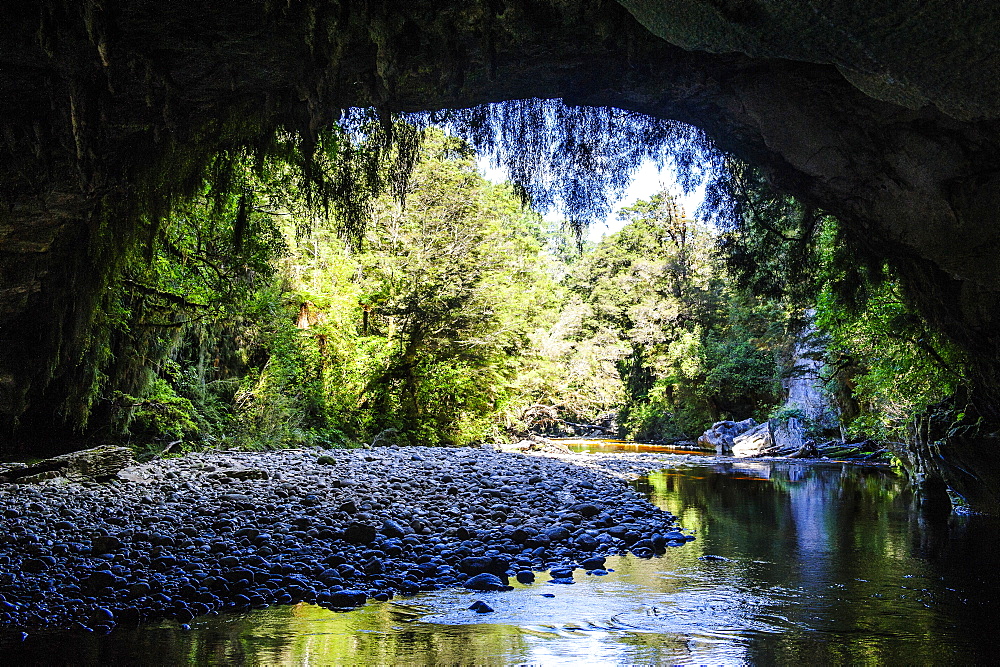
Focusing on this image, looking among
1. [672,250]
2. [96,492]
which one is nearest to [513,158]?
[96,492]

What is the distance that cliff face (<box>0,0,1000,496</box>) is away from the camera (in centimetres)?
354

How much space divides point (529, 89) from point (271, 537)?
4117 mm

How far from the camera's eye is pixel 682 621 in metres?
4.15

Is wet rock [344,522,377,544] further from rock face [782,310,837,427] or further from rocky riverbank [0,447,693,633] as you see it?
rock face [782,310,837,427]

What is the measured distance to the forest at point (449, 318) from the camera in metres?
7.53

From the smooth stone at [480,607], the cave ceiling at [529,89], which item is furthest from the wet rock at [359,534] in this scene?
the cave ceiling at [529,89]

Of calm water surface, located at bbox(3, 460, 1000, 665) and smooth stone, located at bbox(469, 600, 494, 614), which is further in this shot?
smooth stone, located at bbox(469, 600, 494, 614)

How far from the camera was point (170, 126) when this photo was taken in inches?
182

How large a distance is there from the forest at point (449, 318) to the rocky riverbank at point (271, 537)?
2.31 m

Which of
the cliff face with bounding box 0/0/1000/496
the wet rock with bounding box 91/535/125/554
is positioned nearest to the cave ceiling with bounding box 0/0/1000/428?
the cliff face with bounding box 0/0/1000/496

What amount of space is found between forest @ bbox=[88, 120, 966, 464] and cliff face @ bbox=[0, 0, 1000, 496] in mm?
964

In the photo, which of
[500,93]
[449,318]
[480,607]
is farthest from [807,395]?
[480,607]

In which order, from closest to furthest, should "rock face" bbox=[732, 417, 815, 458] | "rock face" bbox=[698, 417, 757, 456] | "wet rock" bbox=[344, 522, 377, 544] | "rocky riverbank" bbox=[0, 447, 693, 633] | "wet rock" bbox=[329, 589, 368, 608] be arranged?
1. "rocky riverbank" bbox=[0, 447, 693, 633]
2. "wet rock" bbox=[329, 589, 368, 608]
3. "wet rock" bbox=[344, 522, 377, 544]
4. "rock face" bbox=[732, 417, 815, 458]
5. "rock face" bbox=[698, 417, 757, 456]

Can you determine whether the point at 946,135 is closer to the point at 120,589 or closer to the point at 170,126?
the point at 170,126
